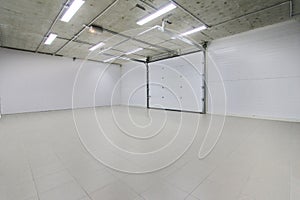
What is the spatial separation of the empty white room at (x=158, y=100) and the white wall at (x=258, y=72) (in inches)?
1.3

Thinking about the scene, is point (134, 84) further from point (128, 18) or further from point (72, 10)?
Result: point (72, 10)

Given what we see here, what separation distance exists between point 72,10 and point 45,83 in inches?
237

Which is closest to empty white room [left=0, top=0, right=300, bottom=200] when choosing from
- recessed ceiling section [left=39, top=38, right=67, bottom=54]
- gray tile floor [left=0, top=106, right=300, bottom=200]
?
gray tile floor [left=0, top=106, right=300, bottom=200]

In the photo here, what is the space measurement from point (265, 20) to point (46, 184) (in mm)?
6557

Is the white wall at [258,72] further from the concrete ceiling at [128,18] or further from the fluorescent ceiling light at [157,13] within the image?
the fluorescent ceiling light at [157,13]

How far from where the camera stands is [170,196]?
149 centimetres

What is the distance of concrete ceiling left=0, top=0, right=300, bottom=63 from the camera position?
146 inches

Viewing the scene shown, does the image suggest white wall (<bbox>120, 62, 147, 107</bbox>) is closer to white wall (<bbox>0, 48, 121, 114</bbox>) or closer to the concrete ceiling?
white wall (<bbox>0, 48, 121, 114</bbox>)

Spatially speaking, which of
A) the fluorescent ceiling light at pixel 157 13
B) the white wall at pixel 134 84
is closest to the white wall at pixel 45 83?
the white wall at pixel 134 84

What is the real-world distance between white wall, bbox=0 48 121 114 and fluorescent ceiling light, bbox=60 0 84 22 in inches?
201

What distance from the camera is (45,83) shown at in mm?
8312

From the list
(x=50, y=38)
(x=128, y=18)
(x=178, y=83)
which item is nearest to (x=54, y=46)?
(x=50, y=38)

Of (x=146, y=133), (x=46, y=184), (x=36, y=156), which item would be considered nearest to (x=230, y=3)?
(x=146, y=133)

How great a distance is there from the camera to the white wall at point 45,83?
7297 millimetres
